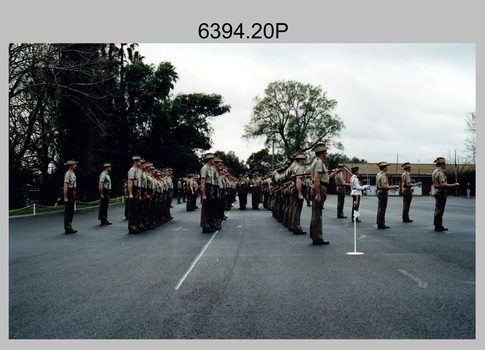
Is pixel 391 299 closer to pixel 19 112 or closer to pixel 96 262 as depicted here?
pixel 96 262

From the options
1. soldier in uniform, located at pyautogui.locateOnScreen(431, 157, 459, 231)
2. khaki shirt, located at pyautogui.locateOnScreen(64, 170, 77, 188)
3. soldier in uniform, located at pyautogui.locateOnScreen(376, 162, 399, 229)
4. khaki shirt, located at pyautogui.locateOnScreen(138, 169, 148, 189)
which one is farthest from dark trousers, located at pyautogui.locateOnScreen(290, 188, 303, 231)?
khaki shirt, located at pyautogui.locateOnScreen(64, 170, 77, 188)

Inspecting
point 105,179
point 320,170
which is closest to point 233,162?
point 105,179

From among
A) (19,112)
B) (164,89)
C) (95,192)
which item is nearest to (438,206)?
(19,112)

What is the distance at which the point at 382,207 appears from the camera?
13672 mm

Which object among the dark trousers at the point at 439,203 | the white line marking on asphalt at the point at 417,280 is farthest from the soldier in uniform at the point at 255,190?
the white line marking on asphalt at the point at 417,280

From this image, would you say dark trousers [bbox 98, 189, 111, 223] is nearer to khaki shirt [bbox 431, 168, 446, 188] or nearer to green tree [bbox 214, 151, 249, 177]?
khaki shirt [bbox 431, 168, 446, 188]

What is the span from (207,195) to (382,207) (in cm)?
598

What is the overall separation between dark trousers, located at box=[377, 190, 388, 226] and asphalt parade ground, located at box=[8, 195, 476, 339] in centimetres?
313

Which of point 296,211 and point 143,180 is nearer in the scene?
point 296,211

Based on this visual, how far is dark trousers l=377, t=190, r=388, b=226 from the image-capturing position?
13398 millimetres

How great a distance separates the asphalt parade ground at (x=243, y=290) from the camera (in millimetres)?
4148

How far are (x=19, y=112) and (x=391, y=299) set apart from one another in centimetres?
2034

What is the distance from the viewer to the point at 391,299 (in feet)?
16.7

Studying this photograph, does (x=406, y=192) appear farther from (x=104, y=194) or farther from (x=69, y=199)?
(x=69, y=199)
